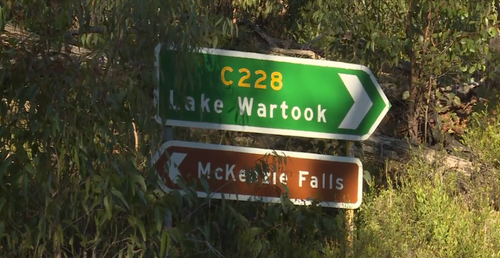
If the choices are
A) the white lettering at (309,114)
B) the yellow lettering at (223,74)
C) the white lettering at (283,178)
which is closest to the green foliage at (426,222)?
the white lettering at (283,178)

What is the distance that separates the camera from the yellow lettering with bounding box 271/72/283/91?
6.05 metres

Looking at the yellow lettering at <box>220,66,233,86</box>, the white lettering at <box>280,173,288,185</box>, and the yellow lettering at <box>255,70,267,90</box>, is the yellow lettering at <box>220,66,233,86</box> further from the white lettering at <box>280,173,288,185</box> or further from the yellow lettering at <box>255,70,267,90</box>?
the white lettering at <box>280,173,288,185</box>

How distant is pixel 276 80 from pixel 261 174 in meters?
0.70

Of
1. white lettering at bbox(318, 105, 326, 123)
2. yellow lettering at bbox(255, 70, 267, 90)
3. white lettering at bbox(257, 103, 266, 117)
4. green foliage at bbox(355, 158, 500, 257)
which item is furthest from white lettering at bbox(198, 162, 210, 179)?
green foliage at bbox(355, 158, 500, 257)

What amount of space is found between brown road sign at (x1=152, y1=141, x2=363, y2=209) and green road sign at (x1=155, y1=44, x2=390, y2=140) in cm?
17

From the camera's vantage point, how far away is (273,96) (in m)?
6.05

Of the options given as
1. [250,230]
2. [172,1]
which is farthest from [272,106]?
[172,1]

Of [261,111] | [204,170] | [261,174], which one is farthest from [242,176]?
[261,111]

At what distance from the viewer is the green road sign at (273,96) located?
5.72 m

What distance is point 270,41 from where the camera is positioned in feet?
31.3

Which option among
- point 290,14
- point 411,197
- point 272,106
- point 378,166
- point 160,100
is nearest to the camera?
point 160,100

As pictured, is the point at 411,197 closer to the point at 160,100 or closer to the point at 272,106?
the point at 272,106

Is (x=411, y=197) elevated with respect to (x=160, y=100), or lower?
lower

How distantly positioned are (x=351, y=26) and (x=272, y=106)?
278 cm
